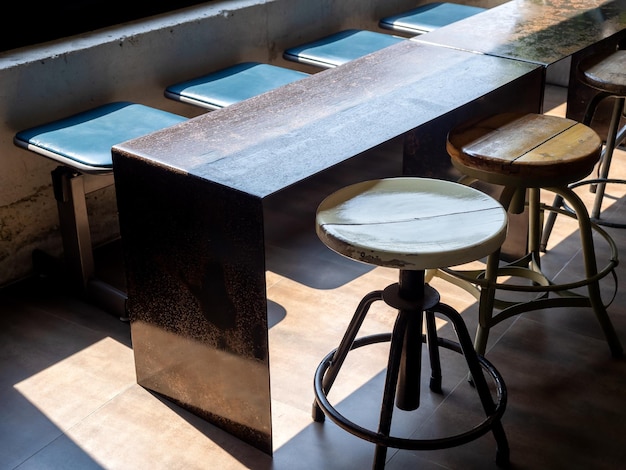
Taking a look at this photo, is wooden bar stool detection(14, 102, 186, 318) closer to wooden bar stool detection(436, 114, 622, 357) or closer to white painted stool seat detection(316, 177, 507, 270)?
white painted stool seat detection(316, 177, 507, 270)

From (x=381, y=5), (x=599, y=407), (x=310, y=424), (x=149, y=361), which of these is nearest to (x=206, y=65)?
(x=381, y=5)

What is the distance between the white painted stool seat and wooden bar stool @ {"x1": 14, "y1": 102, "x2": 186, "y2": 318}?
96cm

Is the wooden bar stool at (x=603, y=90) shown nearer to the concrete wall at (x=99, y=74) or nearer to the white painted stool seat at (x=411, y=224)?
the white painted stool seat at (x=411, y=224)

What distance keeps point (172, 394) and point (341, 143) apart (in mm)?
884

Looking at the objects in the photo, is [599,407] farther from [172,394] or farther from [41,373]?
[41,373]

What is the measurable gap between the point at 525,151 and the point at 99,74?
5.60ft

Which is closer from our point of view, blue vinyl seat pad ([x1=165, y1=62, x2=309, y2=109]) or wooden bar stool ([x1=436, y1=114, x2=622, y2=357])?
wooden bar stool ([x1=436, y1=114, x2=622, y2=357])

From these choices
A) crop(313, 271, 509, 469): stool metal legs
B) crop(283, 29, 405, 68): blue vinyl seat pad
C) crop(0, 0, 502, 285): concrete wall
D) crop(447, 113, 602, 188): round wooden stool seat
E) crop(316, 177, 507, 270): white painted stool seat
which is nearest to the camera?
crop(316, 177, 507, 270): white painted stool seat

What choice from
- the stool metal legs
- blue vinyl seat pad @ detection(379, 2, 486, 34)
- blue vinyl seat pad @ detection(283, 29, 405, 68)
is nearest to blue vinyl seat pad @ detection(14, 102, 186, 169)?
blue vinyl seat pad @ detection(283, 29, 405, 68)

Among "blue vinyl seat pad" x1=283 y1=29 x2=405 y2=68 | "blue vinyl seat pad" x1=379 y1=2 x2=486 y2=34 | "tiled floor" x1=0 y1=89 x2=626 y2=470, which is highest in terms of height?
"blue vinyl seat pad" x1=379 y1=2 x2=486 y2=34

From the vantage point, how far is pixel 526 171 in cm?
226

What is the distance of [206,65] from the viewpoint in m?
3.71

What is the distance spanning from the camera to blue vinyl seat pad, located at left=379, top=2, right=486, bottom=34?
4078mm

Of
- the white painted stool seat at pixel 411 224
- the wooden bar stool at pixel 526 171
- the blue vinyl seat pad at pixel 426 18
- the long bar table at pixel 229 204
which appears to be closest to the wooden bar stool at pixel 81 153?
the long bar table at pixel 229 204
